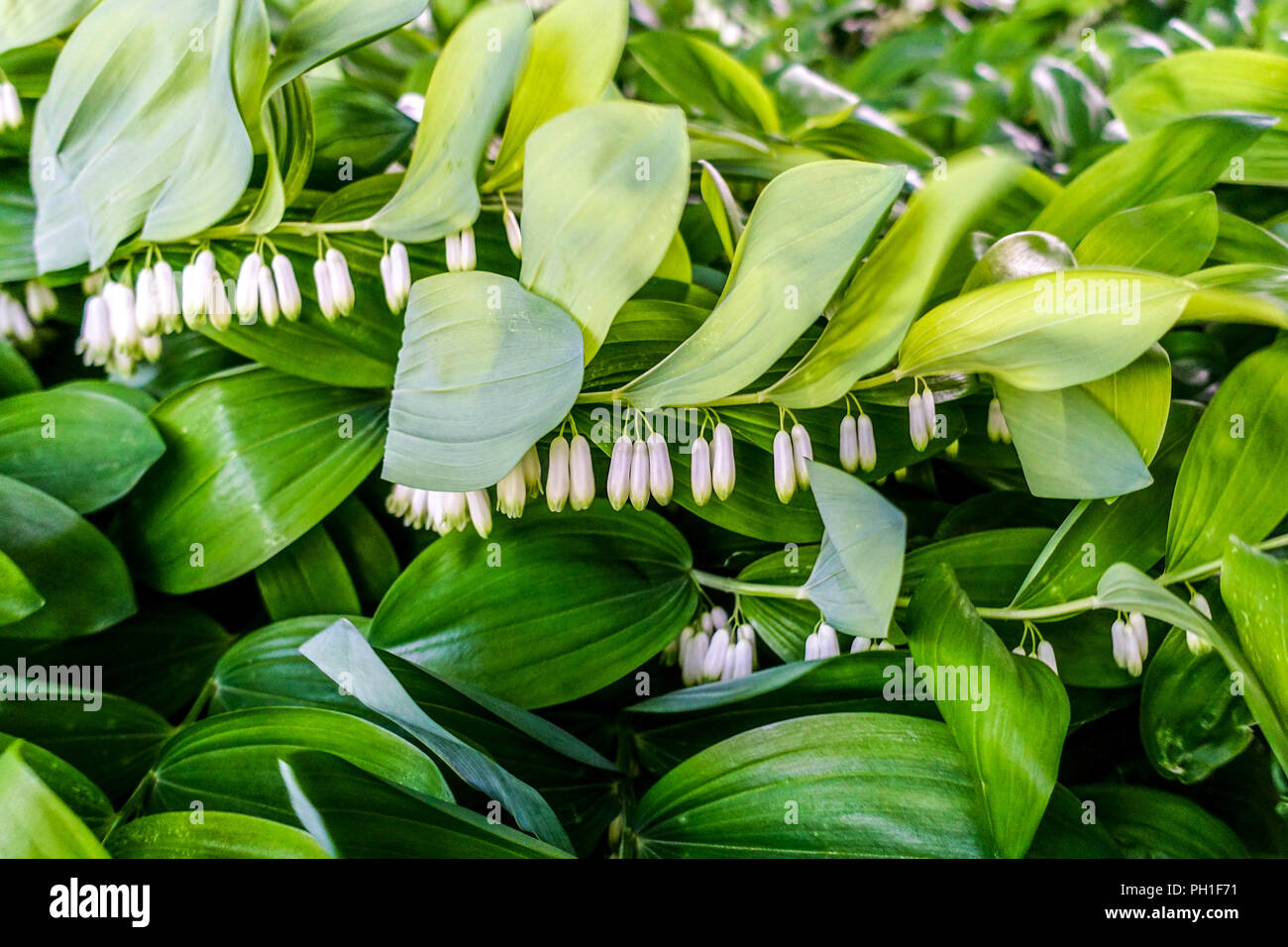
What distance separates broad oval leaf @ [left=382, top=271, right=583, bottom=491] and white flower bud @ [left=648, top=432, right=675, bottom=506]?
0.07 meters

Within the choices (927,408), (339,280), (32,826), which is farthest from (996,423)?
(32,826)

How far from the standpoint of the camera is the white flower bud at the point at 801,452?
0.44 meters

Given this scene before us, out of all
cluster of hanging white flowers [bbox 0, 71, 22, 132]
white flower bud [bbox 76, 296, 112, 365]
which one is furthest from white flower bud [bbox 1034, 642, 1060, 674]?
cluster of hanging white flowers [bbox 0, 71, 22, 132]

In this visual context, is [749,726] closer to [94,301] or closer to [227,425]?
[227,425]

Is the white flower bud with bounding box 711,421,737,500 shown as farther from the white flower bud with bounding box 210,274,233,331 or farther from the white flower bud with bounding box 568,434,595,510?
the white flower bud with bounding box 210,274,233,331

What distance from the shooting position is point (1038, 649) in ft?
1.45

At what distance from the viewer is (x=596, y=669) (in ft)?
1.56

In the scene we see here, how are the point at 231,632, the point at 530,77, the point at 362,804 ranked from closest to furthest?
the point at 362,804
the point at 530,77
the point at 231,632

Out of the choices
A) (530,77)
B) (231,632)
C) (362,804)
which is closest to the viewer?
(362,804)

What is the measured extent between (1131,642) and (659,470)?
0.27 m

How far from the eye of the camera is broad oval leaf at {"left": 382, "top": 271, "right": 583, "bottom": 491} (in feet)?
1.21

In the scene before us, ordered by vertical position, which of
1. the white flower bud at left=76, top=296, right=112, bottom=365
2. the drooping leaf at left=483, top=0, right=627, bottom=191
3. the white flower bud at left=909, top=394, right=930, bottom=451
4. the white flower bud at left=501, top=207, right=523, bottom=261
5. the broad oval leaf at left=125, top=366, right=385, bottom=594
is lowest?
the broad oval leaf at left=125, top=366, right=385, bottom=594
